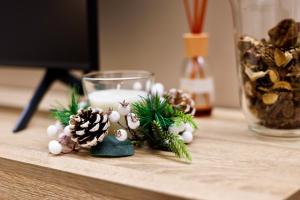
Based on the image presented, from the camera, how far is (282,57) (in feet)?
2.54

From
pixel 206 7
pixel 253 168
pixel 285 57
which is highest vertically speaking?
pixel 206 7

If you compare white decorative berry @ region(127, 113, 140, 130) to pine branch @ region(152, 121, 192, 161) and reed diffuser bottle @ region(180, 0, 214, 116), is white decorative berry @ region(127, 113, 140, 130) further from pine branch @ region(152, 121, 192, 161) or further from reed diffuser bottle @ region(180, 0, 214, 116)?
reed diffuser bottle @ region(180, 0, 214, 116)

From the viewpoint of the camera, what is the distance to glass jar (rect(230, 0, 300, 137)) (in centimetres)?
78

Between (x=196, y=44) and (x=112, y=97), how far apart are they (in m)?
0.27

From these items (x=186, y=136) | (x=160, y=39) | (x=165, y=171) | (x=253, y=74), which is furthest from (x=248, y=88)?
(x=160, y=39)

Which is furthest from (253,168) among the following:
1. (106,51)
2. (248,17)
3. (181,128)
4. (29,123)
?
(106,51)

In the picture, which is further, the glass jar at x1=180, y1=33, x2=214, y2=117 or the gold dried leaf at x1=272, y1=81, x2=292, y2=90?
the glass jar at x1=180, y1=33, x2=214, y2=117

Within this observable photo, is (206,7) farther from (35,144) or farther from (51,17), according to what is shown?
(35,144)

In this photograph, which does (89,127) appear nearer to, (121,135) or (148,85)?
(121,135)

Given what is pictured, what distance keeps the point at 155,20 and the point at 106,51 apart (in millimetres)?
157

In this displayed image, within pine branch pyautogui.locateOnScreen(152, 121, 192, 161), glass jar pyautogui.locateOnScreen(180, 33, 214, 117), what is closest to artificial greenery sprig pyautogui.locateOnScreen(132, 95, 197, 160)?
pine branch pyautogui.locateOnScreen(152, 121, 192, 161)

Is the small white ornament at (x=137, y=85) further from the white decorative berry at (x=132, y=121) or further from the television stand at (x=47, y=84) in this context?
the television stand at (x=47, y=84)

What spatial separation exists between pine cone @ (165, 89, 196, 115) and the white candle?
5 centimetres

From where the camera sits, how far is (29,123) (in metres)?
0.98
